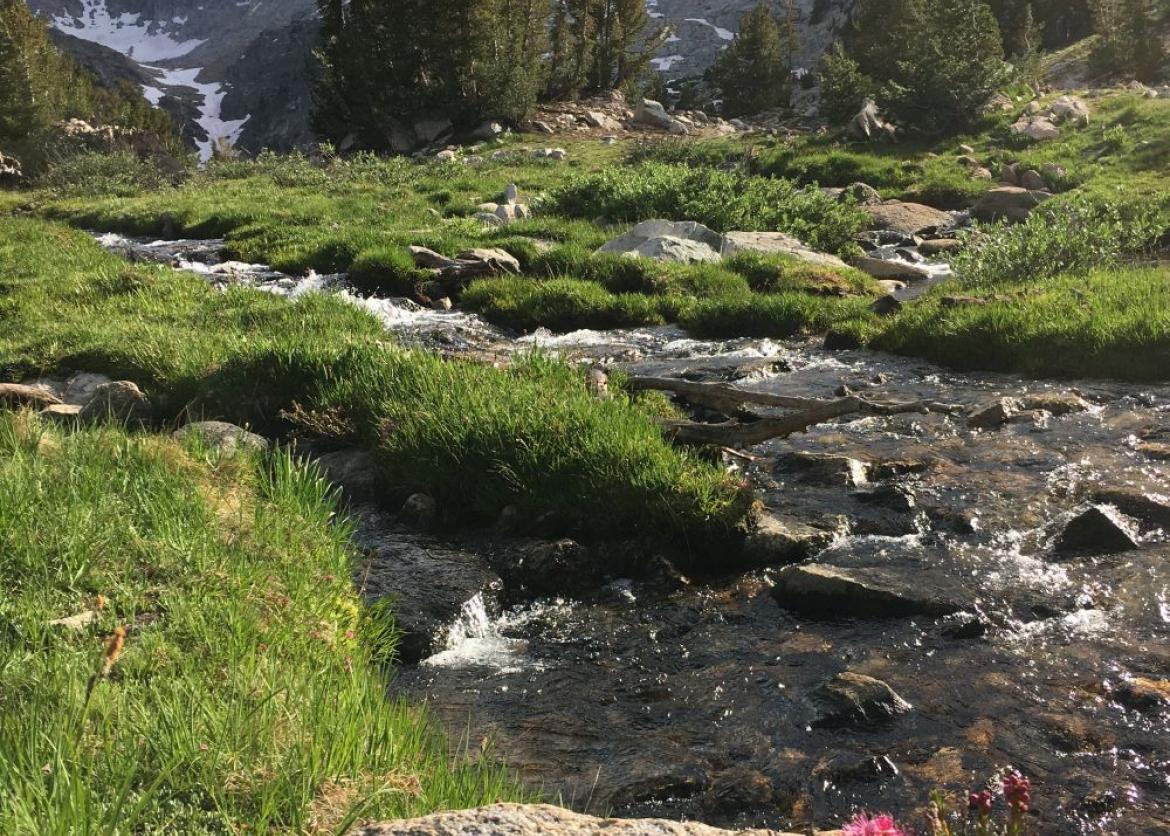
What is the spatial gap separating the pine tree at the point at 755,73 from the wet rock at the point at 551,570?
217 feet

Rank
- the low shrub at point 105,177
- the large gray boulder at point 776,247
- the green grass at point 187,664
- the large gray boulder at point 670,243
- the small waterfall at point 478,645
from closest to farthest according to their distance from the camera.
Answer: the green grass at point 187,664
the small waterfall at point 478,645
the large gray boulder at point 670,243
the large gray boulder at point 776,247
the low shrub at point 105,177

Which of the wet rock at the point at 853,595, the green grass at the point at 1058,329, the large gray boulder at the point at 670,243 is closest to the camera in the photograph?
the wet rock at the point at 853,595

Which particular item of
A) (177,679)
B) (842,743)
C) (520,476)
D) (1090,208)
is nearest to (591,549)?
(520,476)

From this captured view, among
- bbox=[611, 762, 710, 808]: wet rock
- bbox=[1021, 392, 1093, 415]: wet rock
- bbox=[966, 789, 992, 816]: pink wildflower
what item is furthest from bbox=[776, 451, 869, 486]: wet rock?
bbox=[966, 789, 992, 816]: pink wildflower

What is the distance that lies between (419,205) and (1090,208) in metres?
17.3

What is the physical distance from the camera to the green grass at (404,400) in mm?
6043

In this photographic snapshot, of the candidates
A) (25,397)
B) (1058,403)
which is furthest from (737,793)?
(25,397)

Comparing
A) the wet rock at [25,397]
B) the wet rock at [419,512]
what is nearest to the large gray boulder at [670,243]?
the wet rock at [419,512]

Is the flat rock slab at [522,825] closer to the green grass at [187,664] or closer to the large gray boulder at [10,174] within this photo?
the green grass at [187,664]

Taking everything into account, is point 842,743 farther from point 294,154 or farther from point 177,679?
point 294,154

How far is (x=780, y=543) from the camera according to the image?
575cm

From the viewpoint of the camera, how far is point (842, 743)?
377cm

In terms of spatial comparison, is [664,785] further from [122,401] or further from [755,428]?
[122,401]

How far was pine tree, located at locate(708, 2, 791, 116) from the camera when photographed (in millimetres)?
65938
